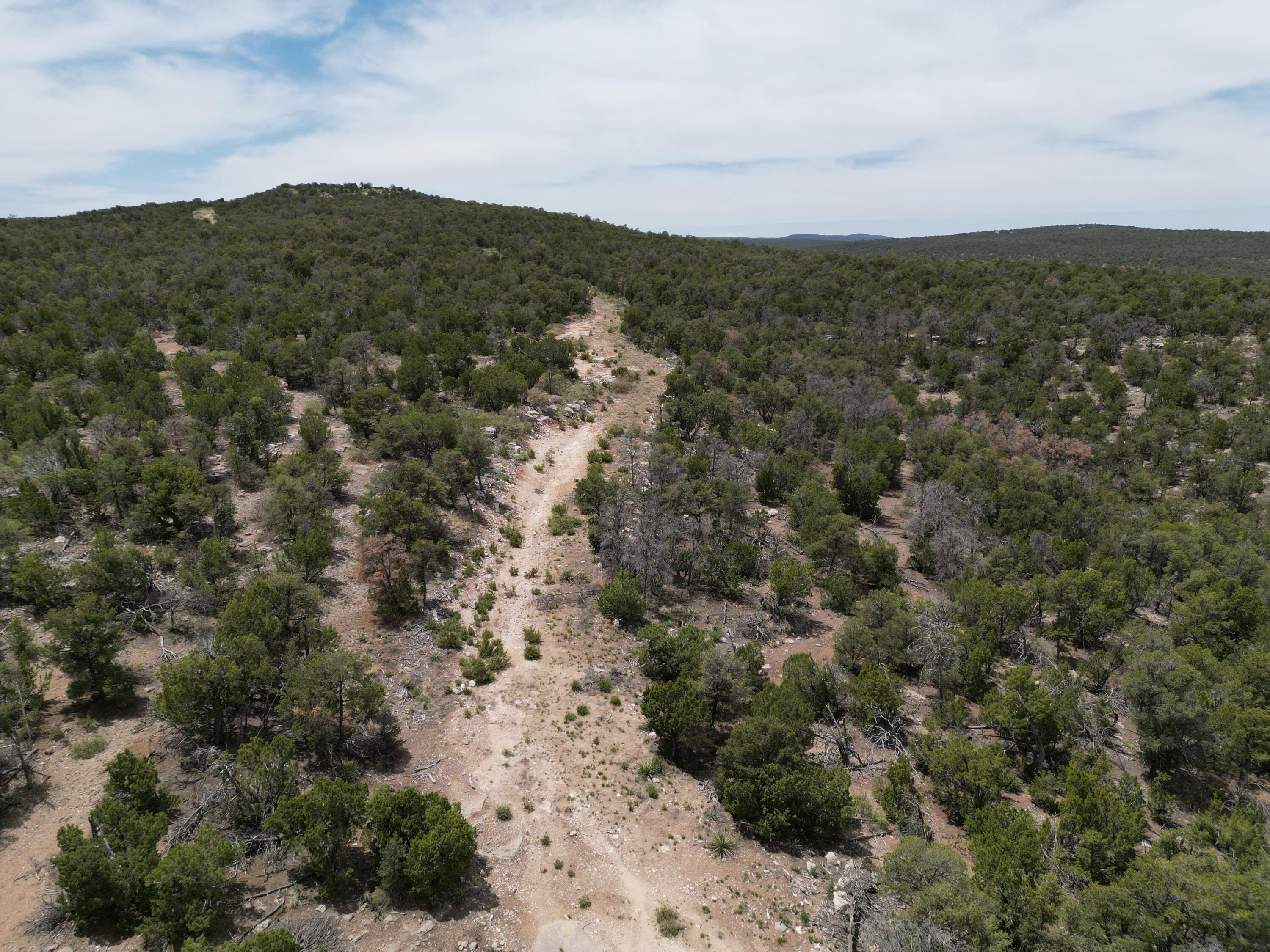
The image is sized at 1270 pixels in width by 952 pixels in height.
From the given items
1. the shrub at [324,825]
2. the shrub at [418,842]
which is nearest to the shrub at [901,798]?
the shrub at [418,842]

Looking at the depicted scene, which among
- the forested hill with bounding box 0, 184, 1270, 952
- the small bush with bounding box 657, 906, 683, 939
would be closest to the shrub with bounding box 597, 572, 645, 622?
the forested hill with bounding box 0, 184, 1270, 952

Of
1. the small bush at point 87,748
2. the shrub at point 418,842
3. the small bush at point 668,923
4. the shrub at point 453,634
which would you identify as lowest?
the small bush at point 668,923

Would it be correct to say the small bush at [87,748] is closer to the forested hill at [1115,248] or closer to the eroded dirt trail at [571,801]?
the eroded dirt trail at [571,801]

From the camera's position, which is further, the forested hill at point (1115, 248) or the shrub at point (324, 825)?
the forested hill at point (1115, 248)

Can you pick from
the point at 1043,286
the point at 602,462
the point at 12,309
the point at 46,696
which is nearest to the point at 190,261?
the point at 12,309

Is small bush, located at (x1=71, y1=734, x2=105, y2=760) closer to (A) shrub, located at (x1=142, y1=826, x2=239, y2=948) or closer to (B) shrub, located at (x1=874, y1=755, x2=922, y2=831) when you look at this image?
(A) shrub, located at (x1=142, y1=826, x2=239, y2=948)

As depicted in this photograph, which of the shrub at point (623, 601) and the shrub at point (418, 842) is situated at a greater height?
the shrub at point (623, 601)

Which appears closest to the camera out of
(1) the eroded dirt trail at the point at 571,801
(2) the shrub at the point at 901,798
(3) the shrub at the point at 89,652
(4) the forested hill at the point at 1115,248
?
(1) the eroded dirt trail at the point at 571,801

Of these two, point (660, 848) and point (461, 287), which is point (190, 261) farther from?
point (660, 848)
